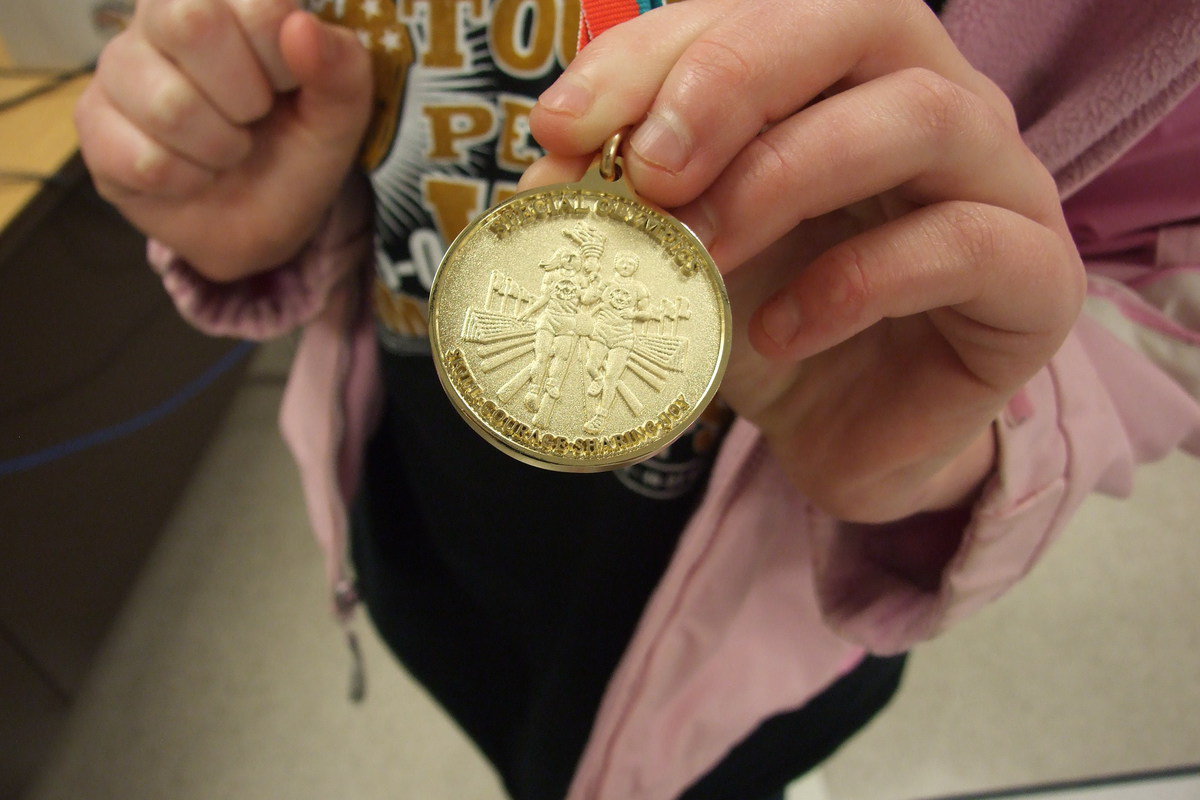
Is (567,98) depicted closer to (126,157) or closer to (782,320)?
(782,320)

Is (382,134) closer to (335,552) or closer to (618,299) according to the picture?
(618,299)

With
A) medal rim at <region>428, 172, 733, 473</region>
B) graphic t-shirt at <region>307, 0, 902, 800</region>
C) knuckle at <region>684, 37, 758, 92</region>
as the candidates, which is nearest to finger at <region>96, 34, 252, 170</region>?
graphic t-shirt at <region>307, 0, 902, 800</region>

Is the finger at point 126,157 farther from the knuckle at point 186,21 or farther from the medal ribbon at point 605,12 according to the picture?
the medal ribbon at point 605,12

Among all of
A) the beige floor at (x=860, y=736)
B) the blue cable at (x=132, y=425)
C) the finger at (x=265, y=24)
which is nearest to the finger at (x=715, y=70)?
the finger at (x=265, y=24)

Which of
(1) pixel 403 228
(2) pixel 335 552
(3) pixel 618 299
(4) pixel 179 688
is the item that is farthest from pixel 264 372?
(3) pixel 618 299

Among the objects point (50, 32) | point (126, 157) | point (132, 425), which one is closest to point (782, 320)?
point (126, 157)

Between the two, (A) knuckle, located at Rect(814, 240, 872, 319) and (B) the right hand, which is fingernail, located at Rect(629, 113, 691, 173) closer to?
(A) knuckle, located at Rect(814, 240, 872, 319)
